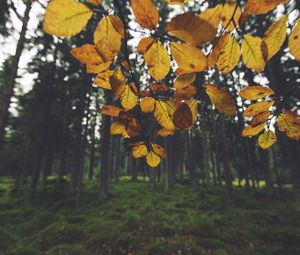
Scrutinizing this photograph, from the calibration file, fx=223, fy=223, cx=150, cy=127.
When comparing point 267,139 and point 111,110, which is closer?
point 111,110

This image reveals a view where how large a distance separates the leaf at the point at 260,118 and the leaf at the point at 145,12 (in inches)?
19.9

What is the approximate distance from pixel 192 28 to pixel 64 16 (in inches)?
10.3

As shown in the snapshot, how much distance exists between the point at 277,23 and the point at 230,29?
0.11m

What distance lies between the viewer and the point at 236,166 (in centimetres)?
2377

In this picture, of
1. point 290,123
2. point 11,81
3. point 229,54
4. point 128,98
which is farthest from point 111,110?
point 11,81

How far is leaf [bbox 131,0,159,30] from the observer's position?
0.49m

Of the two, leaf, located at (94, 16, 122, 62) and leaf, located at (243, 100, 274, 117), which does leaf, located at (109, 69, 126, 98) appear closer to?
leaf, located at (94, 16, 122, 62)

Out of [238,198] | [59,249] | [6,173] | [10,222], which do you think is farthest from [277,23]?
[6,173]

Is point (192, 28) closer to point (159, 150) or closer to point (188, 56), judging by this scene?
point (188, 56)

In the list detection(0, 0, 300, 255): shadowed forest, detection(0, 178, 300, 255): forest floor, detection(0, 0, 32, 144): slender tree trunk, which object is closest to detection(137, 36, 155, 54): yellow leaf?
detection(0, 0, 300, 255): shadowed forest

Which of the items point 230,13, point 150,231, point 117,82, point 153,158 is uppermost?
point 230,13

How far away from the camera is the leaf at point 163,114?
2.43ft

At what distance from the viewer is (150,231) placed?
27.5 feet

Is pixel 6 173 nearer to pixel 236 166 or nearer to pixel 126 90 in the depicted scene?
pixel 236 166
